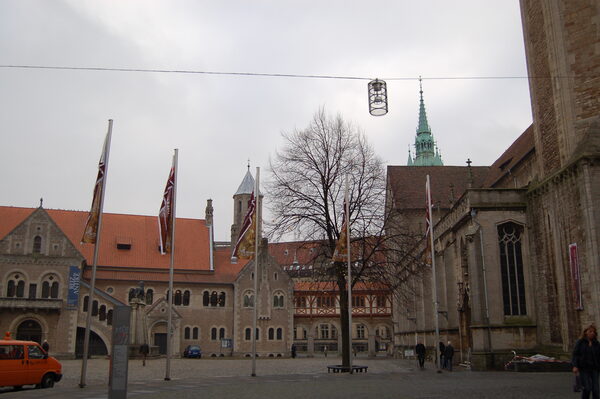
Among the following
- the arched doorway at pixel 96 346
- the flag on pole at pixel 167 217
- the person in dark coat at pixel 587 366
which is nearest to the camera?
the person in dark coat at pixel 587 366

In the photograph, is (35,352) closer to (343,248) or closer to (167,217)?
(167,217)

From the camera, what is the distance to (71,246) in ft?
178

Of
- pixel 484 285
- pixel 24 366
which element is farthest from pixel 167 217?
pixel 484 285

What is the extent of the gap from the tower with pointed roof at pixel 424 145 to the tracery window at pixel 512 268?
64.4 m

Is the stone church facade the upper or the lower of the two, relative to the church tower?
lower

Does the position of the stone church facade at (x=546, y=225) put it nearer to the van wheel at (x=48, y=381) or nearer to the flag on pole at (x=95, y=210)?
the flag on pole at (x=95, y=210)

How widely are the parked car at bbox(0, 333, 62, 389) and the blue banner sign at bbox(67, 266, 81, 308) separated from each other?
3441 centimetres

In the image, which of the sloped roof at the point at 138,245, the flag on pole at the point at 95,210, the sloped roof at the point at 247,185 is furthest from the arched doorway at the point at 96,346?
the flag on pole at the point at 95,210

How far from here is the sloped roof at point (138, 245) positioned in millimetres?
60188

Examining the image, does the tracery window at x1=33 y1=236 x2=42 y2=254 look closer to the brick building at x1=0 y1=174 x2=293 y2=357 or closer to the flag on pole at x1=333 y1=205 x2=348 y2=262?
the brick building at x1=0 y1=174 x2=293 y2=357

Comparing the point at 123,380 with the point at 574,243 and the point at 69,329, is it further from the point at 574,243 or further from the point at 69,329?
the point at 69,329

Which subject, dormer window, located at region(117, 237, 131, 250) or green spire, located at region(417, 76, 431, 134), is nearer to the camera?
dormer window, located at region(117, 237, 131, 250)

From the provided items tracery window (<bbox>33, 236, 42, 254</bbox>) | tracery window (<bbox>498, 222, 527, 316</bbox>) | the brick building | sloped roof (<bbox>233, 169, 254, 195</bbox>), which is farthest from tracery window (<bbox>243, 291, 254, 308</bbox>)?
tracery window (<bbox>498, 222, 527, 316</bbox>)

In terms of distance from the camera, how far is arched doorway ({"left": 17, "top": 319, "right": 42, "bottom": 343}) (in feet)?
170
